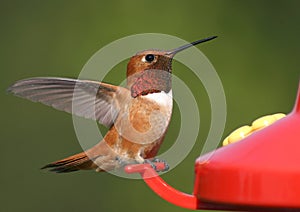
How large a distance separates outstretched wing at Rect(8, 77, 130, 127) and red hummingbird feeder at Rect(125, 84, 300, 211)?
40.4 inches

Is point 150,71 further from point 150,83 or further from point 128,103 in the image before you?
point 128,103

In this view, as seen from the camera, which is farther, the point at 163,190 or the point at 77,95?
the point at 77,95

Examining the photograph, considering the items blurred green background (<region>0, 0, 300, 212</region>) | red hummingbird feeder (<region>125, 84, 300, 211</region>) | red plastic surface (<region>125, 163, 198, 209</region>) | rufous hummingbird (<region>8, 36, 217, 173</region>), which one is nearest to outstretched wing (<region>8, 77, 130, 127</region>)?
rufous hummingbird (<region>8, 36, 217, 173</region>)

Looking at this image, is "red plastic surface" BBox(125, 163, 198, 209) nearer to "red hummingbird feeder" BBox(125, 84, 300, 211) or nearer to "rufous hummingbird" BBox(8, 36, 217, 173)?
"red hummingbird feeder" BBox(125, 84, 300, 211)

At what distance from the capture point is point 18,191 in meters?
6.51

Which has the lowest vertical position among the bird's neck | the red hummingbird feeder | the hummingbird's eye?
the red hummingbird feeder

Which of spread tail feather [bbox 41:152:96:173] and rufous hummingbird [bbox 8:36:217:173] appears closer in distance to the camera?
rufous hummingbird [bbox 8:36:217:173]

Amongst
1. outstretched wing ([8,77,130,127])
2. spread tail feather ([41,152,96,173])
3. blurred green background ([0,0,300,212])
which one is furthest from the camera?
blurred green background ([0,0,300,212])

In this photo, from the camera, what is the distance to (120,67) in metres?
5.93

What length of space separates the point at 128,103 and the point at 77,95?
22 centimetres

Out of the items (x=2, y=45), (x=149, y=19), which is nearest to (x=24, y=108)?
(x=2, y=45)

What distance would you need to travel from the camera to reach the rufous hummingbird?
3.96 metres

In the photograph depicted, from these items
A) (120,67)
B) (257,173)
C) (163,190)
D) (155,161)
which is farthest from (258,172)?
(120,67)

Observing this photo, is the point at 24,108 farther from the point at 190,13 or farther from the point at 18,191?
the point at 190,13
